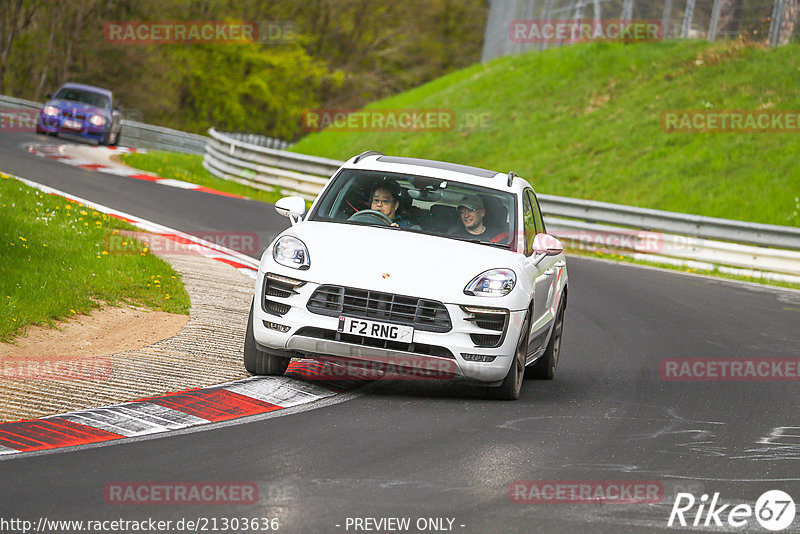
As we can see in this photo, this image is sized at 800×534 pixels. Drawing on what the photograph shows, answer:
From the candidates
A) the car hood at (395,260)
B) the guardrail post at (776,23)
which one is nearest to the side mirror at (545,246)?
the car hood at (395,260)

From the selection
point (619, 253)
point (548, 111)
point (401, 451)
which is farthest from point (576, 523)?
point (548, 111)

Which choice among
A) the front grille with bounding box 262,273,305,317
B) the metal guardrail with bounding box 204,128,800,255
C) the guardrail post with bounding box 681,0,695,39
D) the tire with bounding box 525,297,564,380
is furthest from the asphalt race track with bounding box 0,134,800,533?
the guardrail post with bounding box 681,0,695,39

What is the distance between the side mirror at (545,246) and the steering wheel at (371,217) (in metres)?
1.11

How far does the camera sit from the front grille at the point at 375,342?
24.9ft

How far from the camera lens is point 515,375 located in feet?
27.0

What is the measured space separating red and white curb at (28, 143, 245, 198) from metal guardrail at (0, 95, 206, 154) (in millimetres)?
11236

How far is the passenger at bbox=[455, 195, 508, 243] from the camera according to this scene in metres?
8.64

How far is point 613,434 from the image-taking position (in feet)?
24.6

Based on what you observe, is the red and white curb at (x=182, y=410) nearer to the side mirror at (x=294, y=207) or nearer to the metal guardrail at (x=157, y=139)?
the side mirror at (x=294, y=207)

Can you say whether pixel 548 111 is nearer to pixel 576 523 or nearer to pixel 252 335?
pixel 252 335

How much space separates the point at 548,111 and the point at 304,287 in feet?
86.7

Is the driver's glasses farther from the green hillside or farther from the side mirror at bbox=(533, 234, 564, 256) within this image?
the green hillside

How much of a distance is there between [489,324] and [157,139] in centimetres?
3658

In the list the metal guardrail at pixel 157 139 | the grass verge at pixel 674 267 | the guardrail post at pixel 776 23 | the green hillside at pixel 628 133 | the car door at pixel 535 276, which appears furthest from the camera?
the metal guardrail at pixel 157 139
